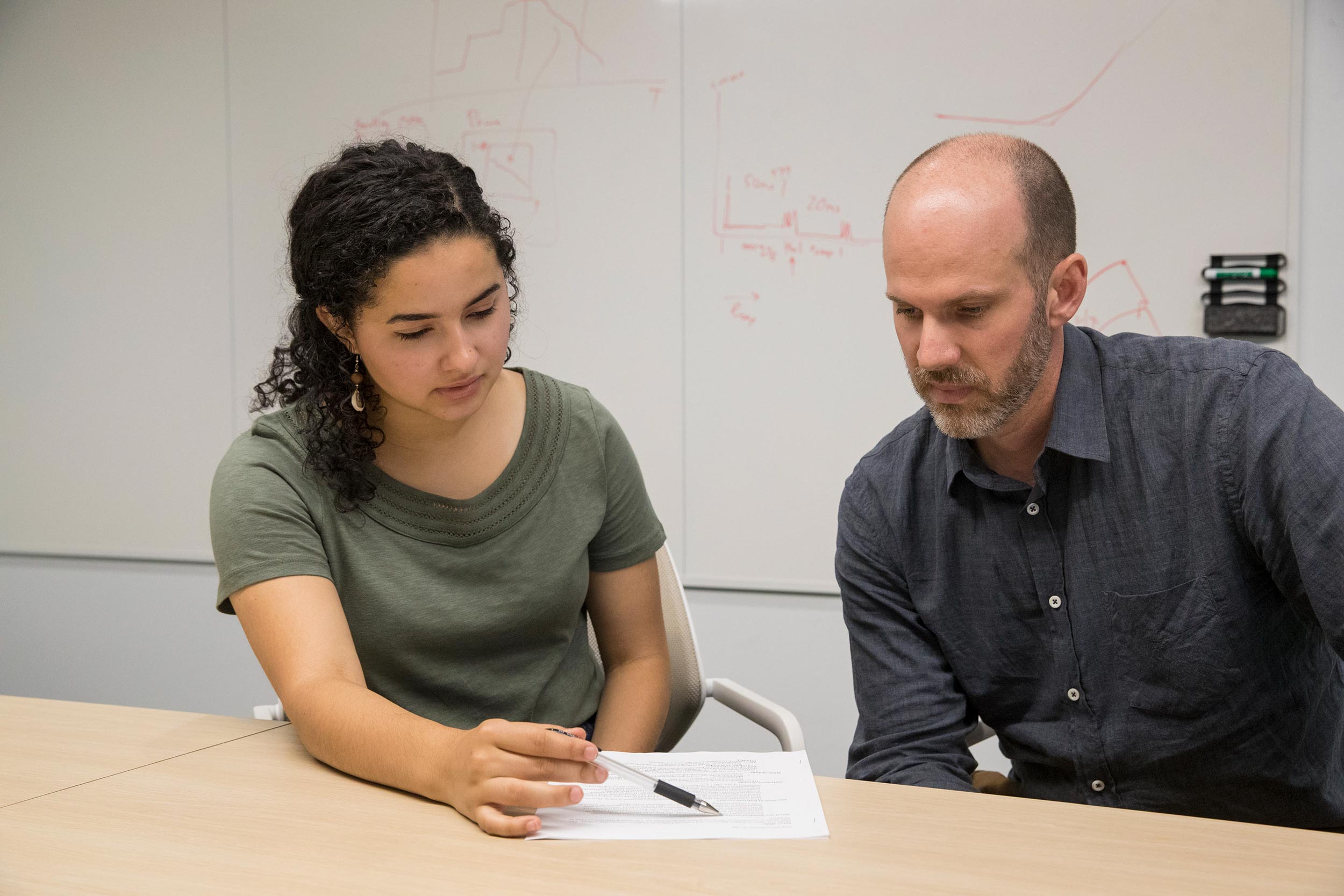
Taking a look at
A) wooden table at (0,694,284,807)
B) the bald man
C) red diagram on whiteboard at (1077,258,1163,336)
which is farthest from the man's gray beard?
red diagram on whiteboard at (1077,258,1163,336)

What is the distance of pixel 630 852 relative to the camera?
919 mm

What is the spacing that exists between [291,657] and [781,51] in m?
1.89

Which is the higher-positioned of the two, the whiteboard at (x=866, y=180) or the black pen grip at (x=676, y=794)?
the whiteboard at (x=866, y=180)

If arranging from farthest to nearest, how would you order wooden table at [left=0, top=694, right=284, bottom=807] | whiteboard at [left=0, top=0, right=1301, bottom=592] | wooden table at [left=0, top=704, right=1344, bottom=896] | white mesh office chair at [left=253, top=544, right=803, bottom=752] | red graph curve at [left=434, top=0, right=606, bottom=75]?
1. red graph curve at [left=434, top=0, right=606, bottom=75]
2. whiteboard at [left=0, top=0, right=1301, bottom=592]
3. white mesh office chair at [left=253, top=544, right=803, bottom=752]
4. wooden table at [left=0, top=694, right=284, bottom=807]
5. wooden table at [left=0, top=704, right=1344, bottom=896]

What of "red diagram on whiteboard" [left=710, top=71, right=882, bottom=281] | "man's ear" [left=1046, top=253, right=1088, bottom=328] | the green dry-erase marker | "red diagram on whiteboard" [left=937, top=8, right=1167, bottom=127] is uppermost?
"red diagram on whiteboard" [left=937, top=8, right=1167, bottom=127]

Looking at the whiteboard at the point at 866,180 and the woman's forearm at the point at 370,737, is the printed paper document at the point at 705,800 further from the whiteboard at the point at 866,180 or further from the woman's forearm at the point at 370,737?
the whiteboard at the point at 866,180

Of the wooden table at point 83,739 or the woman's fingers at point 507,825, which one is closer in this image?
the woman's fingers at point 507,825

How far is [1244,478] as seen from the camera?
1.19 meters

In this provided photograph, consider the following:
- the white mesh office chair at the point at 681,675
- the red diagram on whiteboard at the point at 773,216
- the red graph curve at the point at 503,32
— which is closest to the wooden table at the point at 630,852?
the white mesh office chair at the point at 681,675

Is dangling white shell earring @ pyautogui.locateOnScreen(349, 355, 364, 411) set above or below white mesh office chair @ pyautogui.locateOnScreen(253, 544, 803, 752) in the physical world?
above

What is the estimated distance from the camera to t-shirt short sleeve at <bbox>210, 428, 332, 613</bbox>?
1.25 m

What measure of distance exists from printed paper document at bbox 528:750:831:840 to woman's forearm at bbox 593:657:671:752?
0.29 meters

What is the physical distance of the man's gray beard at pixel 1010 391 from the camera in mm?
1225

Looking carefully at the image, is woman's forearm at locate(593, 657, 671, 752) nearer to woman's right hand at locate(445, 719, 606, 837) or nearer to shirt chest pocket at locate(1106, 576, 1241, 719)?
woman's right hand at locate(445, 719, 606, 837)
